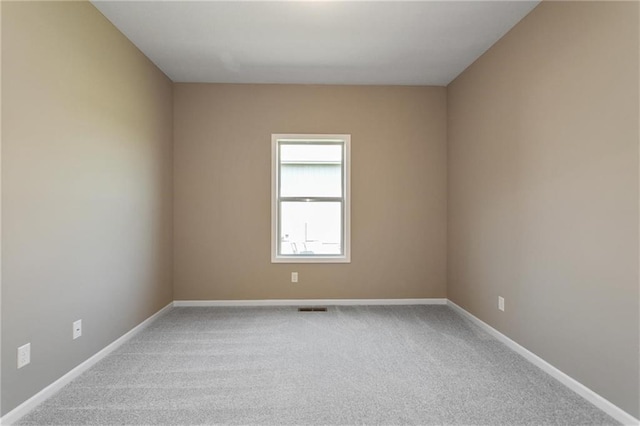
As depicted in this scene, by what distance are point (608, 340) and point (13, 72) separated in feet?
12.0

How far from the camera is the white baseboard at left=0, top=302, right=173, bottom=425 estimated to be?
191cm

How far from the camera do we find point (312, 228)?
175 inches

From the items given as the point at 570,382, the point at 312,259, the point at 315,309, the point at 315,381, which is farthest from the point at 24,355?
the point at 570,382

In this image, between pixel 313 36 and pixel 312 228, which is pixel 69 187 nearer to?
pixel 313 36

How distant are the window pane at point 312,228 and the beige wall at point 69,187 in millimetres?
1593

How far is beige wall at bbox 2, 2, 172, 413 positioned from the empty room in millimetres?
16

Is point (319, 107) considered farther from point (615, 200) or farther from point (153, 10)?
point (615, 200)

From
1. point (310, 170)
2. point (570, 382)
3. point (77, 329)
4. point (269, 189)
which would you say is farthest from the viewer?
point (310, 170)

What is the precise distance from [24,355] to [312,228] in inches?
118

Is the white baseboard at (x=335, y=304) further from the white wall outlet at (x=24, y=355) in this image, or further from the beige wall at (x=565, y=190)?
the white wall outlet at (x=24, y=355)

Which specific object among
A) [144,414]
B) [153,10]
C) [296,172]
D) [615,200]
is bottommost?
[144,414]

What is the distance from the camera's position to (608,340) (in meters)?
2.01

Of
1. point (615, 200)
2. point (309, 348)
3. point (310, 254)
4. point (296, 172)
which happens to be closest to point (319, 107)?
point (296, 172)

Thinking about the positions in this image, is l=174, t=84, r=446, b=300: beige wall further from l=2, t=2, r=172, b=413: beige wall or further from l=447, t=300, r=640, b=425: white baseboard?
l=447, t=300, r=640, b=425: white baseboard
